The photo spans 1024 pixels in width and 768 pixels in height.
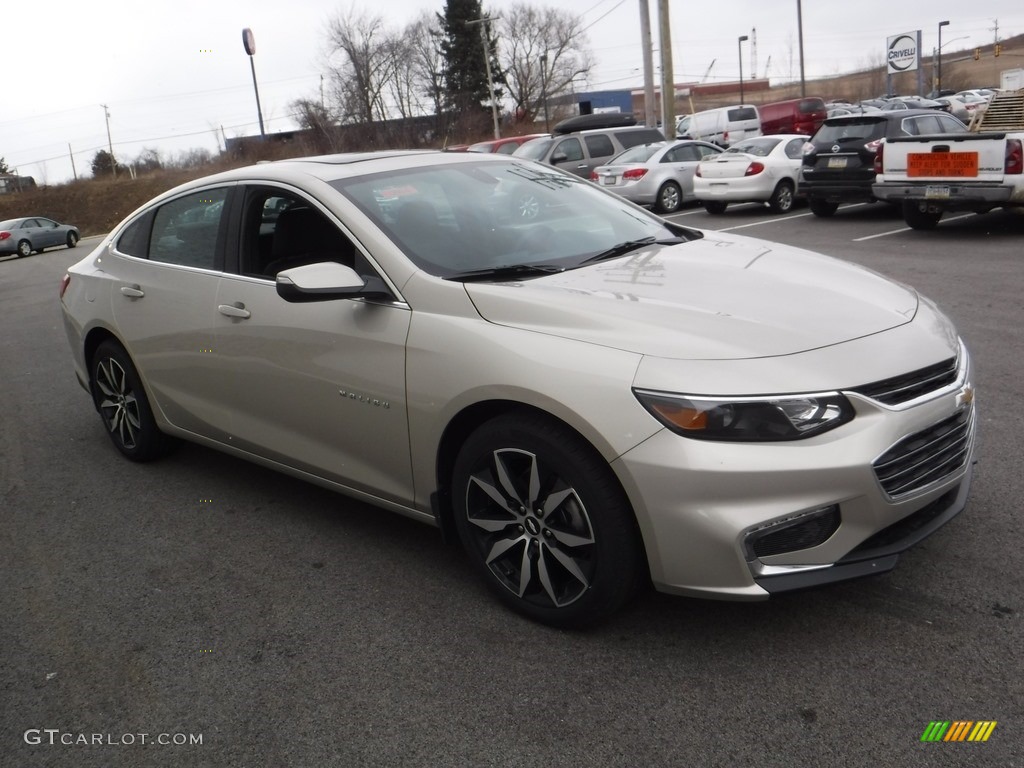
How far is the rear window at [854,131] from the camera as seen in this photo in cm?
1413

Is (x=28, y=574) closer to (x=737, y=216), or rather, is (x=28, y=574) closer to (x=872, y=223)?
(x=872, y=223)

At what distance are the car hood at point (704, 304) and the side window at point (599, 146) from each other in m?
17.2

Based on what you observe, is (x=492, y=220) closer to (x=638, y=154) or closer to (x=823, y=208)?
(x=823, y=208)

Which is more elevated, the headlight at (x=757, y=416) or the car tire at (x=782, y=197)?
the headlight at (x=757, y=416)

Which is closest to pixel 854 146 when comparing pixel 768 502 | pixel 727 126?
pixel 768 502

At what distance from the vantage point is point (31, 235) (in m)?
32.2

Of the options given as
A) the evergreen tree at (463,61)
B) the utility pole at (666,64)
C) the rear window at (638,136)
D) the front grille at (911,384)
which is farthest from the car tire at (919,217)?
the evergreen tree at (463,61)

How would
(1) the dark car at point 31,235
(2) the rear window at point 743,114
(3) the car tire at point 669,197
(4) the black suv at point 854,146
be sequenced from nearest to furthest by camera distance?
(4) the black suv at point 854,146, (3) the car tire at point 669,197, (1) the dark car at point 31,235, (2) the rear window at point 743,114

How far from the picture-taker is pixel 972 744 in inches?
95.7

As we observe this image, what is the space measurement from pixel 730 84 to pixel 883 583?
118 m

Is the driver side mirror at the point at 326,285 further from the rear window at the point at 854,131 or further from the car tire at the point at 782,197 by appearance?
the car tire at the point at 782,197

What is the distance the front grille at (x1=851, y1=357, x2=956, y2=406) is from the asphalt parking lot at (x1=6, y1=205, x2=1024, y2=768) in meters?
0.75

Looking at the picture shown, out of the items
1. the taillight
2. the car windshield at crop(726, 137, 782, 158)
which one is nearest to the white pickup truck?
the taillight

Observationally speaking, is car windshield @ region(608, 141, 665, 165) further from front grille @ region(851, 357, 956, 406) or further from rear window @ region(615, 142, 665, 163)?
front grille @ region(851, 357, 956, 406)
